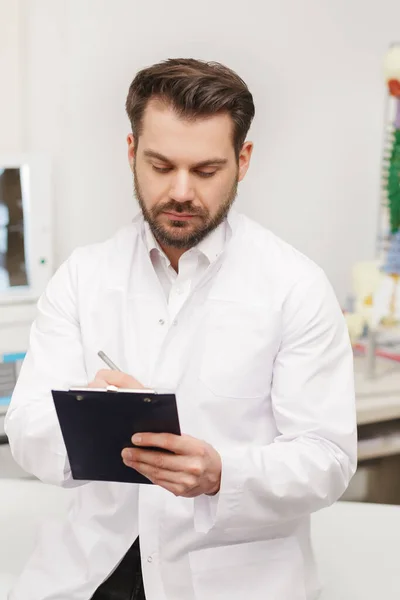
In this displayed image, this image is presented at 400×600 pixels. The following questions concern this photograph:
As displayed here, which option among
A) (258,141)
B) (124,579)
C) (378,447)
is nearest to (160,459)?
(124,579)

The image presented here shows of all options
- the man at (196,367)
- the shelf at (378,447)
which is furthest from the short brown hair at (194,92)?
the shelf at (378,447)

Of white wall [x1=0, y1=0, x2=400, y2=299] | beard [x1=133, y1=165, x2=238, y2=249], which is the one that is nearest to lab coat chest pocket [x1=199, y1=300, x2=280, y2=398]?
beard [x1=133, y1=165, x2=238, y2=249]

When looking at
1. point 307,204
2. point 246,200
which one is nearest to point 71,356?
point 246,200

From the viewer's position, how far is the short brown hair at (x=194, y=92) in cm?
A: 123

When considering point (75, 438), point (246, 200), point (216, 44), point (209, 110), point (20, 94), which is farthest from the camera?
point (246, 200)

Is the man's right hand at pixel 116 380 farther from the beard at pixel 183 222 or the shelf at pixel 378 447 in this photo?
the shelf at pixel 378 447

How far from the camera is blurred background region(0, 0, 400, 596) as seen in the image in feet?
6.44

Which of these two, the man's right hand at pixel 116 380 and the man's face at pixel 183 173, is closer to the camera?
the man's right hand at pixel 116 380

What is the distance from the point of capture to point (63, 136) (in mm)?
2039

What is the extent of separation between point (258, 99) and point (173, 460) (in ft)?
5.08

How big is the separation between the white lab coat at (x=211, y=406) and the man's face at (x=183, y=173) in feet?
0.30

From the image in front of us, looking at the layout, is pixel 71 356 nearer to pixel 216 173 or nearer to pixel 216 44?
pixel 216 173

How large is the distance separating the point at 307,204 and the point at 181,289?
1277 mm

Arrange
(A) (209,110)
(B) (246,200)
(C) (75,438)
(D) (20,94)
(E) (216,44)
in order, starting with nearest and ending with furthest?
(C) (75,438)
(A) (209,110)
(D) (20,94)
(E) (216,44)
(B) (246,200)
